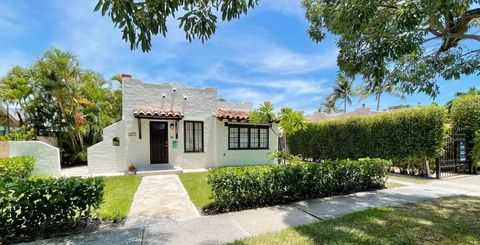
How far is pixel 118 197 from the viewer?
775cm

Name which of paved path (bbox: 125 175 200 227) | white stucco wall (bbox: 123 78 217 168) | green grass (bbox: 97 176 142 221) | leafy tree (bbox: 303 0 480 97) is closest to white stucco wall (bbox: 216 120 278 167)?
white stucco wall (bbox: 123 78 217 168)

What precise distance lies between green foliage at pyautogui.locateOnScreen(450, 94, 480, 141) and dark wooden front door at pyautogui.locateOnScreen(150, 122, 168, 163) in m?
15.6

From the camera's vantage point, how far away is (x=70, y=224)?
5.16 metres

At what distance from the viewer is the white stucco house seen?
41.8 ft

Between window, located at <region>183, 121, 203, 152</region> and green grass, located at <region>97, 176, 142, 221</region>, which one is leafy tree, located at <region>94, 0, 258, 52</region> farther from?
window, located at <region>183, 121, 203, 152</region>

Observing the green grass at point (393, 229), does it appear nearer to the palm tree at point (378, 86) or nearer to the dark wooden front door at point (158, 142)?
the palm tree at point (378, 86)

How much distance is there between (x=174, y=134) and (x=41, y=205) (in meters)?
8.96

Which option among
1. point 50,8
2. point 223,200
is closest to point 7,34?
point 50,8

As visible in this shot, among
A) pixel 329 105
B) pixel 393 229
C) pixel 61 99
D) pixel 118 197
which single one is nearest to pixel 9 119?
pixel 61 99

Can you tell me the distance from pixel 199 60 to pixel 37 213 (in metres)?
10.9

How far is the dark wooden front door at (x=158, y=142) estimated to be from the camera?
13.3 m

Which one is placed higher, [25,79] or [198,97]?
[25,79]

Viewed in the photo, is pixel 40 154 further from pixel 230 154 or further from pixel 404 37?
pixel 404 37

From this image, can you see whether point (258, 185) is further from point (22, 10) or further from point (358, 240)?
point (22, 10)
